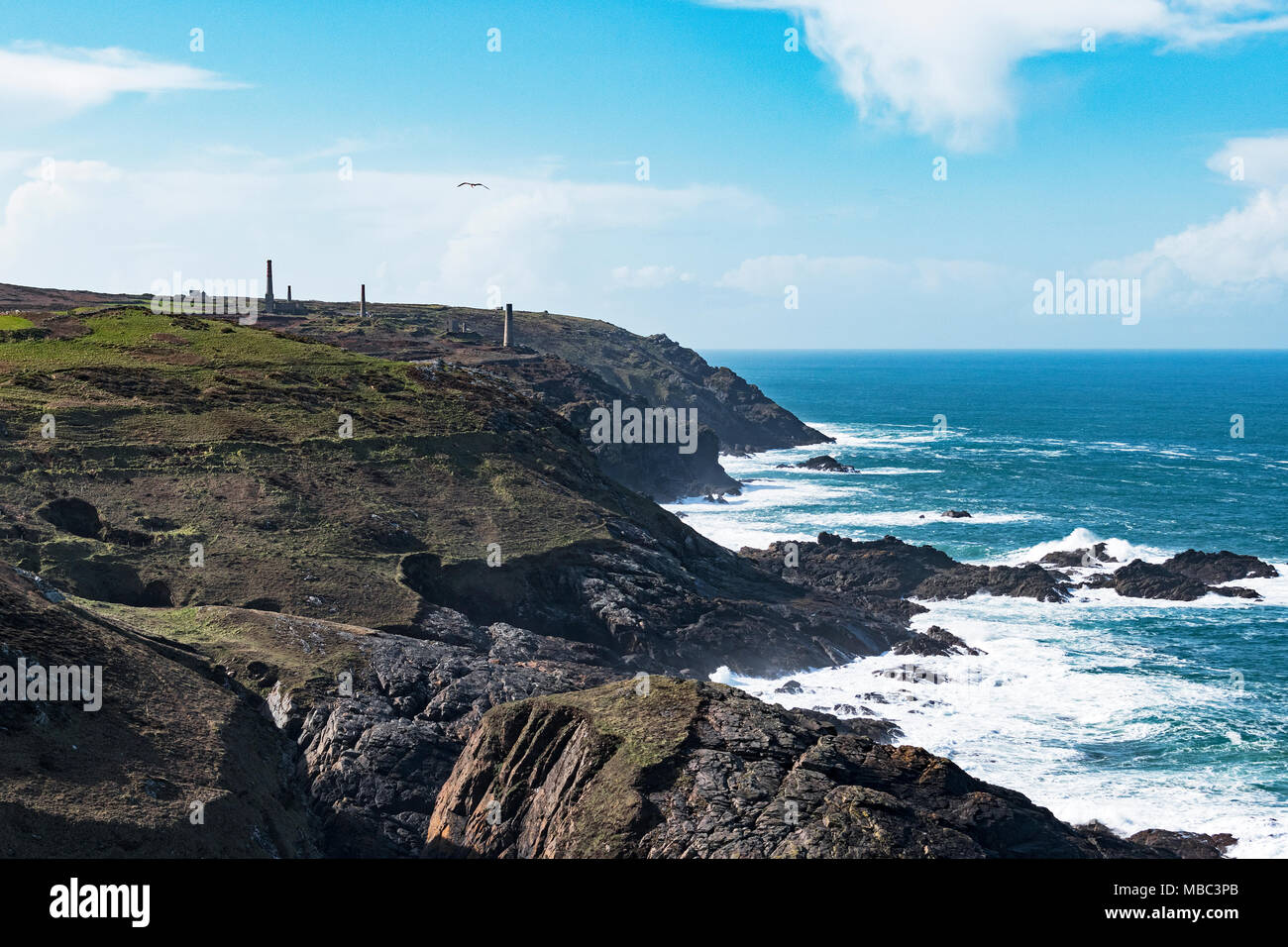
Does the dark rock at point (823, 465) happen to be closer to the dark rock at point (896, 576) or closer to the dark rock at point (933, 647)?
the dark rock at point (896, 576)

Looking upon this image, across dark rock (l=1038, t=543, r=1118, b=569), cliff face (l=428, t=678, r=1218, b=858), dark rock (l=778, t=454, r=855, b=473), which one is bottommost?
dark rock (l=1038, t=543, r=1118, b=569)

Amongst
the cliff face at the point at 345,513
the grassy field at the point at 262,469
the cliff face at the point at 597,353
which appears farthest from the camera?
the cliff face at the point at 597,353

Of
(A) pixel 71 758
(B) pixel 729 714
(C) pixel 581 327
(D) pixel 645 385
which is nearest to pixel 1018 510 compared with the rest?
(D) pixel 645 385

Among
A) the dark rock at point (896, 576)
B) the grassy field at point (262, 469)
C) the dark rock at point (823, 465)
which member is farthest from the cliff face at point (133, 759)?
the dark rock at point (823, 465)

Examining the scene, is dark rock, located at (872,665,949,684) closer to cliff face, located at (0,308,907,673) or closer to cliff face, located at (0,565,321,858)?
cliff face, located at (0,308,907,673)

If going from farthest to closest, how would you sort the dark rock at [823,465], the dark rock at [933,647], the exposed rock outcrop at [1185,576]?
the dark rock at [823,465] < the exposed rock outcrop at [1185,576] < the dark rock at [933,647]

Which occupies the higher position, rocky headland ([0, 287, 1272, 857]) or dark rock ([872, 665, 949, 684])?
rocky headland ([0, 287, 1272, 857])

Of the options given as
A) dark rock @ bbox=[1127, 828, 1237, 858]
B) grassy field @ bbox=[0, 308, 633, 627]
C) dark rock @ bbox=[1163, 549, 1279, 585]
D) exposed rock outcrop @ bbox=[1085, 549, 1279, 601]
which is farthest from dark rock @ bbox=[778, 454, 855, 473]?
dark rock @ bbox=[1127, 828, 1237, 858]

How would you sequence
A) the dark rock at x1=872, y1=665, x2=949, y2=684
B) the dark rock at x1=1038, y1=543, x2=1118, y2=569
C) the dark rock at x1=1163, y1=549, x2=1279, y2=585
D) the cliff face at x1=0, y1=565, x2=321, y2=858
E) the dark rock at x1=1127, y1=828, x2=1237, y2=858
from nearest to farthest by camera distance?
the cliff face at x1=0, y1=565, x2=321, y2=858
the dark rock at x1=1127, y1=828, x2=1237, y2=858
the dark rock at x1=872, y1=665, x2=949, y2=684
the dark rock at x1=1163, y1=549, x2=1279, y2=585
the dark rock at x1=1038, y1=543, x2=1118, y2=569

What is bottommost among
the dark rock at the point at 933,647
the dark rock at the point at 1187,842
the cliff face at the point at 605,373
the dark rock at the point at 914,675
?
the dark rock at the point at 1187,842
